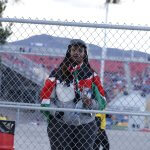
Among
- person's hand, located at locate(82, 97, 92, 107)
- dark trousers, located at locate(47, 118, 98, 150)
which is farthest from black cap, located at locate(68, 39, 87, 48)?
dark trousers, located at locate(47, 118, 98, 150)

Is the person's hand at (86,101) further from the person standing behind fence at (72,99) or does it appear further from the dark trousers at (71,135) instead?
the dark trousers at (71,135)

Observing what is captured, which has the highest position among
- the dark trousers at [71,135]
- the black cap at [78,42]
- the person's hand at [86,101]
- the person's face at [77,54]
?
the black cap at [78,42]

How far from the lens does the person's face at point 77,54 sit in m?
6.89

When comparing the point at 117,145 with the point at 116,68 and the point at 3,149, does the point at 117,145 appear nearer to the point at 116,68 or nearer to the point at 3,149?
the point at 116,68

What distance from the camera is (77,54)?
6.89 m

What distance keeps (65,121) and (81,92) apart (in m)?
0.35

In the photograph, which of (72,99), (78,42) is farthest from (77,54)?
(72,99)

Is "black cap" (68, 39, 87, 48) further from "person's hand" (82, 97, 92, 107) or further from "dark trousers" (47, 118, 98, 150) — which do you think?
"dark trousers" (47, 118, 98, 150)

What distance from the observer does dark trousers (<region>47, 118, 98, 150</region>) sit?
6.91 m

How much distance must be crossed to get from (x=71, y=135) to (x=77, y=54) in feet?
2.70

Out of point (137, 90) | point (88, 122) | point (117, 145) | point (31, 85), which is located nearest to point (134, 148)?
point (117, 145)

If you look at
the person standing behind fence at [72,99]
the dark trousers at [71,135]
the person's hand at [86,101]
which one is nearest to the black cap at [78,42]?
the person standing behind fence at [72,99]

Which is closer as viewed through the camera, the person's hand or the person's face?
the person's hand

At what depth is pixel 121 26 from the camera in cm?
662
